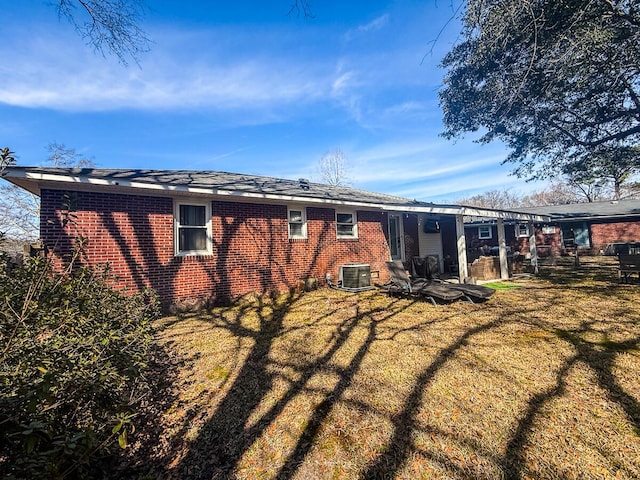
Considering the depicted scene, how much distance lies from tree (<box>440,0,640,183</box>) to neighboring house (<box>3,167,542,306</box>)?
167 inches

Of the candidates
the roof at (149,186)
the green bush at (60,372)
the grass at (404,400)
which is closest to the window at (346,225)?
the roof at (149,186)

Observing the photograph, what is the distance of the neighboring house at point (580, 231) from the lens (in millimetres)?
21422

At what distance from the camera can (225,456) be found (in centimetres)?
275

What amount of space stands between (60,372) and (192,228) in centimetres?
612

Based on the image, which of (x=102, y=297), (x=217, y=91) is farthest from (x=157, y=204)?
(x=217, y=91)

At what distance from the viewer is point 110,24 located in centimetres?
479

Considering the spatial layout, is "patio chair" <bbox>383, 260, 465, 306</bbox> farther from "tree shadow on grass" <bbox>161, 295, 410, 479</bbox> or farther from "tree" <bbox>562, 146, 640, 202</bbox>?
"tree" <bbox>562, 146, 640, 202</bbox>

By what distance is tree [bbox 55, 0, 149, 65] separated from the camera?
15.0ft

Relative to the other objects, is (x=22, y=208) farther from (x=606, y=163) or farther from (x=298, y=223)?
(x=606, y=163)

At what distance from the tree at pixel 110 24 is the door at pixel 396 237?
34.9 feet

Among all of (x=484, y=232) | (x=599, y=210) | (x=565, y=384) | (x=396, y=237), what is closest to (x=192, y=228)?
(x=565, y=384)

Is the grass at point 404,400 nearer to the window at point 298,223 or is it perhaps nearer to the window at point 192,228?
the window at point 192,228

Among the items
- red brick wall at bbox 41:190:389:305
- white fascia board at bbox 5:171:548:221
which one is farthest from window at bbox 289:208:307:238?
white fascia board at bbox 5:171:548:221

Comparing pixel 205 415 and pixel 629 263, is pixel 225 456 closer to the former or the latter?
pixel 205 415
